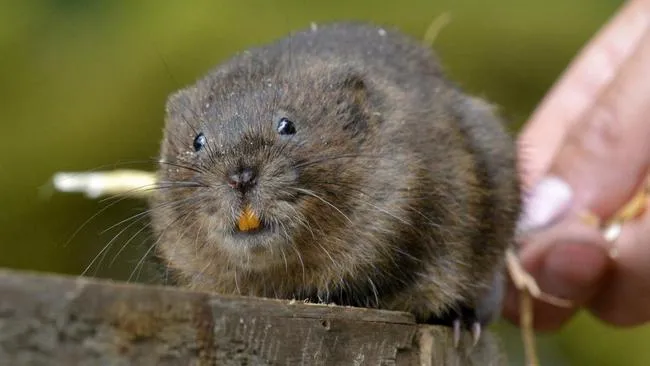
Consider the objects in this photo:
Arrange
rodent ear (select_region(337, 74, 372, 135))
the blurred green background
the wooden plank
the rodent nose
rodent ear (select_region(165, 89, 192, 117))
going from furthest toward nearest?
the blurred green background, rodent ear (select_region(165, 89, 192, 117)), rodent ear (select_region(337, 74, 372, 135)), the rodent nose, the wooden plank

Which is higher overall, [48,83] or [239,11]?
[239,11]

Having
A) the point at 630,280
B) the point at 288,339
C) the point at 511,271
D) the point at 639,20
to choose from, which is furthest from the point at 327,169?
the point at 639,20

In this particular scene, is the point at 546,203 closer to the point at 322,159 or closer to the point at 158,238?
the point at 322,159

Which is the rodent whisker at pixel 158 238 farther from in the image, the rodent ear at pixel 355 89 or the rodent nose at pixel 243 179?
the rodent ear at pixel 355 89

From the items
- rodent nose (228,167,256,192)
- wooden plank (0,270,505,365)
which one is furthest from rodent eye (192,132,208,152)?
wooden plank (0,270,505,365)

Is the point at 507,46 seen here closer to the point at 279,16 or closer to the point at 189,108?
the point at 279,16

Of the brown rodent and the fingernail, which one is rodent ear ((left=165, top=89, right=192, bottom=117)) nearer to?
the brown rodent

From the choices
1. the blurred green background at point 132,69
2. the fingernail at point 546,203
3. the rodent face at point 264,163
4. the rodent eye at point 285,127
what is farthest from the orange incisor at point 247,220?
the blurred green background at point 132,69

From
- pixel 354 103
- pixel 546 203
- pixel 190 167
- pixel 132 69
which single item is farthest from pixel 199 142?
pixel 132 69
